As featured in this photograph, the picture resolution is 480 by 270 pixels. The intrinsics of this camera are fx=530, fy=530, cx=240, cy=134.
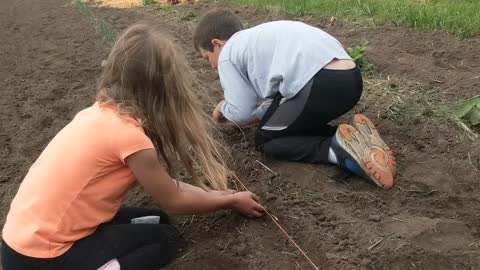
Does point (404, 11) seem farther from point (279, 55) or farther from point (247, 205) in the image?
point (247, 205)

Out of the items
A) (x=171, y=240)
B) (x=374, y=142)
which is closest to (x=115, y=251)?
(x=171, y=240)

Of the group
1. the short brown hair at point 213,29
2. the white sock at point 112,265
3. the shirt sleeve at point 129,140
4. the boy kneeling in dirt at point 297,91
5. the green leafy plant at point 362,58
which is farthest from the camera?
the green leafy plant at point 362,58

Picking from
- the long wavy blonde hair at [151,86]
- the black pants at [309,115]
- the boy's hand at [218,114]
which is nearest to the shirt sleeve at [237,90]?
the black pants at [309,115]

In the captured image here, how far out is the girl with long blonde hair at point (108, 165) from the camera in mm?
2008

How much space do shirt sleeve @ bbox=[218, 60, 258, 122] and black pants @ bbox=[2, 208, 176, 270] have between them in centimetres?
88

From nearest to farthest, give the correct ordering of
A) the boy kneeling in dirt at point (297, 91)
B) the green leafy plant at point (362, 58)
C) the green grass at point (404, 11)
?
1. the boy kneeling in dirt at point (297, 91)
2. the green leafy plant at point (362, 58)
3. the green grass at point (404, 11)

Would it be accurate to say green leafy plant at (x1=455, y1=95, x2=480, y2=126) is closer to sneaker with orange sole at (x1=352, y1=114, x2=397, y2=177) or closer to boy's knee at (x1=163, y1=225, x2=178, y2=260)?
sneaker with orange sole at (x1=352, y1=114, x2=397, y2=177)

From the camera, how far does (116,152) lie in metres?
2.00

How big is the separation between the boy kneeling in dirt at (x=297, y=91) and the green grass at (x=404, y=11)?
87.7 inches

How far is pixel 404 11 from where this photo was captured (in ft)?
17.3

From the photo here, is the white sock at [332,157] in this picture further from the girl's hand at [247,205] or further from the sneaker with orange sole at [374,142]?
the girl's hand at [247,205]

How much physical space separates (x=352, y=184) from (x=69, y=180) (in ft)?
4.79

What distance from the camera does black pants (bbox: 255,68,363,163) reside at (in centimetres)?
282

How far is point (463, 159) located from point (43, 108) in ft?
10.3
